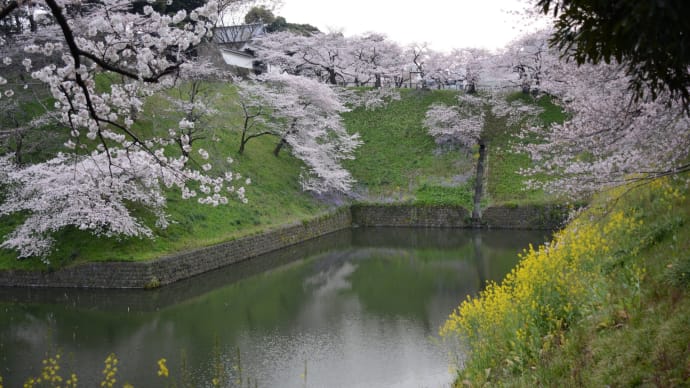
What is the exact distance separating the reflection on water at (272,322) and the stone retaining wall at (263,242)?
1.37ft

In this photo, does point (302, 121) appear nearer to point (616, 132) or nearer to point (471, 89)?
point (471, 89)

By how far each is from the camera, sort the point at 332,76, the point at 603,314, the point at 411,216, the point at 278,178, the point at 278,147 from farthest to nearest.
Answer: the point at 332,76, the point at 278,147, the point at 411,216, the point at 278,178, the point at 603,314

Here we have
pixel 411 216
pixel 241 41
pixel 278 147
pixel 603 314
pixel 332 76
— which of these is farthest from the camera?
pixel 241 41

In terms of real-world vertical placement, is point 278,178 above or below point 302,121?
below

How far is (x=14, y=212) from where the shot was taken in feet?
52.4

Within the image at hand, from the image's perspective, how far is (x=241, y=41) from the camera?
40969mm

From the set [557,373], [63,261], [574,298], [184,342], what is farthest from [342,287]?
[557,373]

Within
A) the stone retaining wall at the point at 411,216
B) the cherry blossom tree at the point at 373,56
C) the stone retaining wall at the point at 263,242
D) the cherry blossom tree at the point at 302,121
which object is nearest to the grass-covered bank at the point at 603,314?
the stone retaining wall at the point at 263,242

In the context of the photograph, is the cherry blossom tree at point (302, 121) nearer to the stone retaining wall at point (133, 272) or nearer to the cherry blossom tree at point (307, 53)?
the stone retaining wall at point (133, 272)

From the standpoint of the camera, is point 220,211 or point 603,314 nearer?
point 603,314

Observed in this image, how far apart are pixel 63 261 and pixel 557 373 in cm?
1332

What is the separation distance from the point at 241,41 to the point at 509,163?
23174 millimetres

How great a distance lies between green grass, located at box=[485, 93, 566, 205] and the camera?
24.1 meters

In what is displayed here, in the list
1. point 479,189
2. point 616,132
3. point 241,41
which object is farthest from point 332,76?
point 616,132
